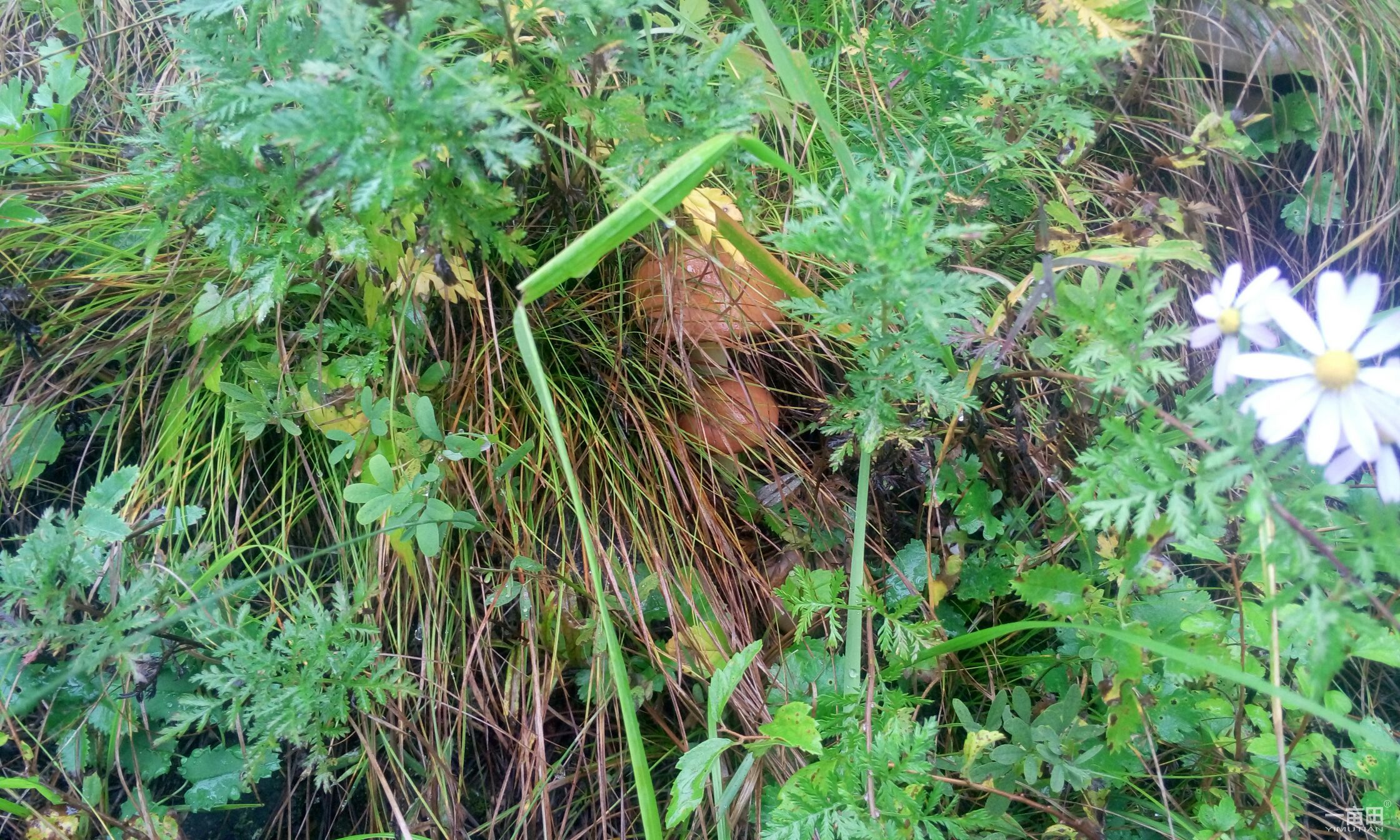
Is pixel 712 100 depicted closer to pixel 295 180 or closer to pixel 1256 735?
pixel 295 180

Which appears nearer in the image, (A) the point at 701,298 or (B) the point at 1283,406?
(B) the point at 1283,406

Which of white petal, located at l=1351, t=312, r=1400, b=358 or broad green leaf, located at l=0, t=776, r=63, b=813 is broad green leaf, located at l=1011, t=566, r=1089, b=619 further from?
broad green leaf, located at l=0, t=776, r=63, b=813

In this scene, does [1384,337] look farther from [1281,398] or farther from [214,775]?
[214,775]

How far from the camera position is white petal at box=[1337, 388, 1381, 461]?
2.44 feet

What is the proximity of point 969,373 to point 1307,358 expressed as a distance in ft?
1.34

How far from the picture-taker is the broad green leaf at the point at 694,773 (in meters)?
1.02

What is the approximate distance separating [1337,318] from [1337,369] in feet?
0.20

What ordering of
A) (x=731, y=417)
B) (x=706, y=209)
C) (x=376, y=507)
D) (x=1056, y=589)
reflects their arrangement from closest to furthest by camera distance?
(x=1056, y=589) < (x=376, y=507) < (x=706, y=209) < (x=731, y=417)

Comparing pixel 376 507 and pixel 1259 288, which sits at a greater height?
pixel 1259 288

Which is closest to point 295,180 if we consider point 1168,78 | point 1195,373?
point 1195,373

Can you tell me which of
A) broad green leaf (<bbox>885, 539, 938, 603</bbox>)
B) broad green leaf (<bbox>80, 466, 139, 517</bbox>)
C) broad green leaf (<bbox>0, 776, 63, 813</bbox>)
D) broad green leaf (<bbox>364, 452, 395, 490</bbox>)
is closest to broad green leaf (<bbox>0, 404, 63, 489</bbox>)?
broad green leaf (<bbox>80, 466, 139, 517</bbox>)

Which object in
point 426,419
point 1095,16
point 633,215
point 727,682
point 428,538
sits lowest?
point 727,682

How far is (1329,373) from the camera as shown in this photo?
2.60 ft

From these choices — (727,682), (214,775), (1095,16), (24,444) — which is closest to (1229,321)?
(1095,16)
